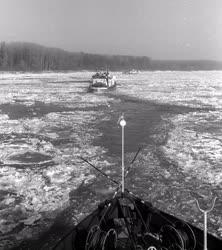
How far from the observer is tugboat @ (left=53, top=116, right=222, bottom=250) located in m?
4.80

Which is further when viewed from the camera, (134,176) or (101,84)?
(101,84)

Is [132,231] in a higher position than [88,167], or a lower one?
higher

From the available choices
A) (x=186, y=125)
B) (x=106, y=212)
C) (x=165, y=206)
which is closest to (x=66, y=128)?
(x=186, y=125)

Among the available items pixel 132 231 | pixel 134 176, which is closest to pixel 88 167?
pixel 134 176

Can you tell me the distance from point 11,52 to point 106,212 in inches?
4872

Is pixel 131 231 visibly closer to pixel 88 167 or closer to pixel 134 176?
pixel 134 176

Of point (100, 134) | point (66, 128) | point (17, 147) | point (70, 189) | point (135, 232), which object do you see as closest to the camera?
point (135, 232)

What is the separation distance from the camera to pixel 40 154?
11859 millimetres

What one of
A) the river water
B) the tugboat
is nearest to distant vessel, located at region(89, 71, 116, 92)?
the river water

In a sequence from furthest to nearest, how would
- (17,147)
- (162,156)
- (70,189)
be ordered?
1. (17,147)
2. (162,156)
3. (70,189)

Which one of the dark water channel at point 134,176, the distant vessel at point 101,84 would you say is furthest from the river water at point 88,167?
the distant vessel at point 101,84

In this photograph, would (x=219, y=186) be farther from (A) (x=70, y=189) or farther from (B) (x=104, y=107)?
(B) (x=104, y=107)

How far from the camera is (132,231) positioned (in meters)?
5.30

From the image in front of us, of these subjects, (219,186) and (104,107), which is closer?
(219,186)
